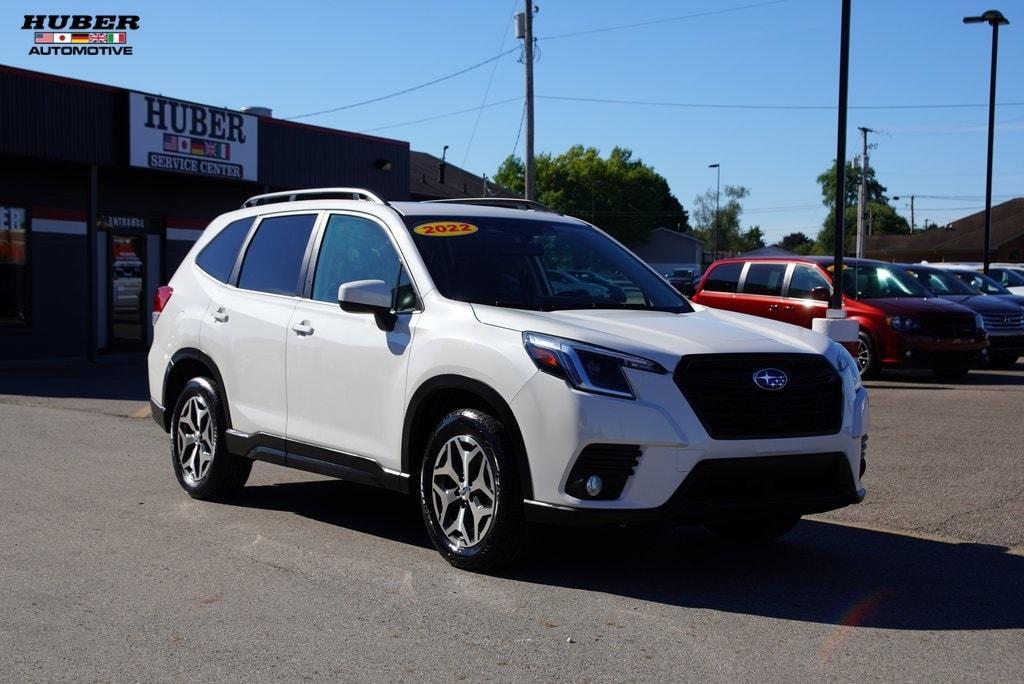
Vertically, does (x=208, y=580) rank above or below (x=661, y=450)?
below

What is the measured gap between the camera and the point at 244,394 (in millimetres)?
7309

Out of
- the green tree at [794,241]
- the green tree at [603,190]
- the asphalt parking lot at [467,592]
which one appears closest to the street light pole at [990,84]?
the asphalt parking lot at [467,592]

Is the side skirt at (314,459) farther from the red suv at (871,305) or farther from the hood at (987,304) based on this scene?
the hood at (987,304)

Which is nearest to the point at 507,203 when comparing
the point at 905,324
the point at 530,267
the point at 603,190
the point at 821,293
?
the point at 530,267

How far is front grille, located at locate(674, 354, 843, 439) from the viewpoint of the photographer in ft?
17.7

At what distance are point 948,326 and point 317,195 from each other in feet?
38.2

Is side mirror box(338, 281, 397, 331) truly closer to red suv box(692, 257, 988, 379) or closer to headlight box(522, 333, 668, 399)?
headlight box(522, 333, 668, 399)

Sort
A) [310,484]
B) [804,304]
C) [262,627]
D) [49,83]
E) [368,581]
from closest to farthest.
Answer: [262,627], [368,581], [310,484], [804,304], [49,83]

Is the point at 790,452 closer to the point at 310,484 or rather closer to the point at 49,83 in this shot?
the point at 310,484

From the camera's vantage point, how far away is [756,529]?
6648mm

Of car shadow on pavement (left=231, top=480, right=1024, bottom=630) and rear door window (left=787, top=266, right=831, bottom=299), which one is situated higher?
rear door window (left=787, top=266, right=831, bottom=299)

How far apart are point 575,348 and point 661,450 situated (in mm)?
595

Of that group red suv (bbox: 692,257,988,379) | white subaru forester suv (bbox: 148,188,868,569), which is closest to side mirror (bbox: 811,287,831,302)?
red suv (bbox: 692,257,988,379)

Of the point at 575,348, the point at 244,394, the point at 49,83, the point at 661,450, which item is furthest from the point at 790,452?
the point at 49,83
